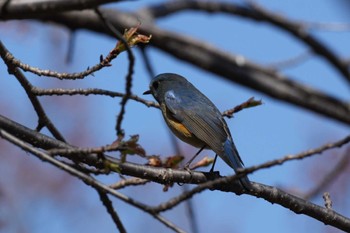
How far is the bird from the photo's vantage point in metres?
4.67

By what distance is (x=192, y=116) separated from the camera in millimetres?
5121

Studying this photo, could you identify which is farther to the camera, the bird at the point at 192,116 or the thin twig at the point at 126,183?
the bird at the point at 192,116

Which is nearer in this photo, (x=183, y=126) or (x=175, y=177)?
(x=175, y=177)

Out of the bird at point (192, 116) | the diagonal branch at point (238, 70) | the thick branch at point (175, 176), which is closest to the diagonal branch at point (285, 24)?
the diagonal branch at point (238, 70)

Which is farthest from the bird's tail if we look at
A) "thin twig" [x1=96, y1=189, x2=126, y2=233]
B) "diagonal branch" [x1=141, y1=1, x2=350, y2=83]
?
"diagonal branch" [x1=141, y1=1, x2=350, y2=83]

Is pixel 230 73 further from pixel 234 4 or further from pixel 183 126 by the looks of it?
→ pixel 183 126

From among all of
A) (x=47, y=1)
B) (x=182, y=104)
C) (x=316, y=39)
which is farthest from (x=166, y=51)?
(x=47, y=1)

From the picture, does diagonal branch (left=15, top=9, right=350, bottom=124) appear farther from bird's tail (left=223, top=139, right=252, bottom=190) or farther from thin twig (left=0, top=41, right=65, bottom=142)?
thin twig (left=0, top=41, right=65, bottom=142)

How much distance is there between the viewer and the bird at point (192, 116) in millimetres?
4668

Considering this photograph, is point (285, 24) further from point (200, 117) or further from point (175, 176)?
point (175, 176)

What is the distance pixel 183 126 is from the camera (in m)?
5.06

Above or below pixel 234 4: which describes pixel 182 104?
below

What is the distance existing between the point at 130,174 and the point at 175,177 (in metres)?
0.32

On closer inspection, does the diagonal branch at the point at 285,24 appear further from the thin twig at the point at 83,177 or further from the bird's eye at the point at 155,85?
the thin twig at the point at 83,177
